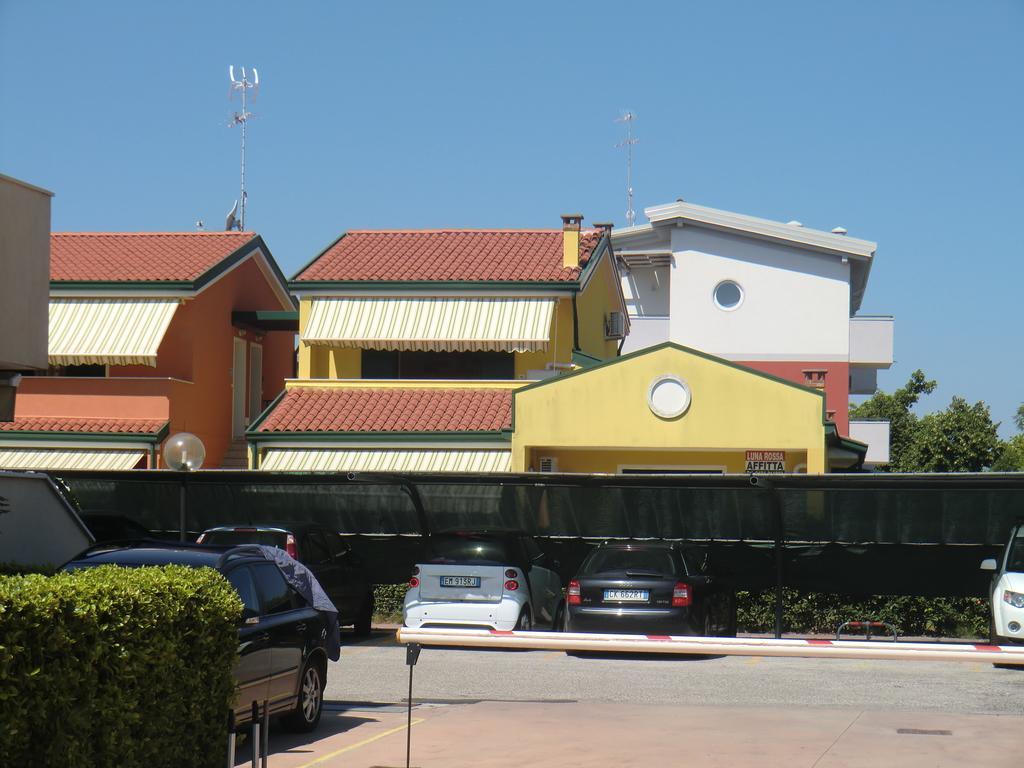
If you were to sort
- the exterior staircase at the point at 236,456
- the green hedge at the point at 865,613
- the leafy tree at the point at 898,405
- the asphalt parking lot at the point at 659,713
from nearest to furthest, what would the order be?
the asphalt parking lot at the point at 659,713 < the green hedge at the point at 865,613 < the exterior staircase at the point at 236,456 < the leafy tree at the point at 898,405

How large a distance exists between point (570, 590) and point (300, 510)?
6768mm

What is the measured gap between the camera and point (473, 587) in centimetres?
1920

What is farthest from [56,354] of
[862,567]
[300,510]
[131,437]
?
[862,567]

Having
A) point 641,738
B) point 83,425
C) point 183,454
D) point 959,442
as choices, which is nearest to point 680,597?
point 641,738

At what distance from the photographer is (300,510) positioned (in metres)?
24.1

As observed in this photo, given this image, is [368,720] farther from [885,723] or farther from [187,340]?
[187,340]

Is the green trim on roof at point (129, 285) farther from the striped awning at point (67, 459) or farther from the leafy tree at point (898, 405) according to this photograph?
the leafy tree at point (898, 405)

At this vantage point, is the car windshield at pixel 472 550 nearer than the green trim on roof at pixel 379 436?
Yes

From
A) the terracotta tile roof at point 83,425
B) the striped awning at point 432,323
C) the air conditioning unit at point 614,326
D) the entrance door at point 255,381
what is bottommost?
the terracotta tile roof at point 83,425

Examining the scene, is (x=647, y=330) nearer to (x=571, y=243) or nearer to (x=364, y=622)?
(x=571, y=243)

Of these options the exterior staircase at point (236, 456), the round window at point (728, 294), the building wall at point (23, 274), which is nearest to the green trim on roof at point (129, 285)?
the exterior staircase at point (236, 456)

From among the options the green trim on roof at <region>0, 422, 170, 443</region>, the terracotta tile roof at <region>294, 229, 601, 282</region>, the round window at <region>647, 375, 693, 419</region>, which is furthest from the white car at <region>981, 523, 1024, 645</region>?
the green trim on roof at <region>0, 422, 170, 443</region>

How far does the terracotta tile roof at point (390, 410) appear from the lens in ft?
93.7

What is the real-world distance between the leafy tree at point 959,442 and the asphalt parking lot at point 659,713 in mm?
35373
